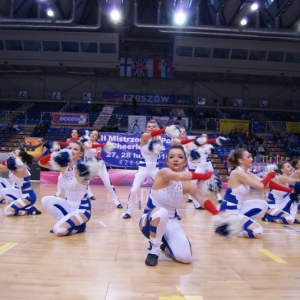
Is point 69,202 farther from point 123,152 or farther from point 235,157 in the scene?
point 123,152

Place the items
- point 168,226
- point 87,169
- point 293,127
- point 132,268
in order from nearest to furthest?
point 132,268 < point 168,226 < point 87,169 < point 293,127

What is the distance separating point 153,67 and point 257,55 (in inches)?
318

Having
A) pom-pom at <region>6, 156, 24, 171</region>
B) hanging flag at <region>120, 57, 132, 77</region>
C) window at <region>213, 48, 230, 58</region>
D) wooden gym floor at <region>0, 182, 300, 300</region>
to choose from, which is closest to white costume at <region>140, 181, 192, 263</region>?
wooden gym floor at <region>0, 182, 300, 300</region>

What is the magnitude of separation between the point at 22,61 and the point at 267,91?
19.7m

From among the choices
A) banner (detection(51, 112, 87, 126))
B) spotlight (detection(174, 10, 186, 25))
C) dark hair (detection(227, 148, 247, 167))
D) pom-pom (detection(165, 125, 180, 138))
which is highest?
spotlight (detection(174, 10, 186, 25))

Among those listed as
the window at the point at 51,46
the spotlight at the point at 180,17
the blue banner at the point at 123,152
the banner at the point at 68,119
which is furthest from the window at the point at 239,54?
the blue banner at the point at 123,152

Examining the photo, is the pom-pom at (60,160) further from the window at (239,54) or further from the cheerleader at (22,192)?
the window at (239,54)

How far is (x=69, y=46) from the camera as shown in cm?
2311

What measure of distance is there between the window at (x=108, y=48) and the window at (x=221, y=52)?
727cm

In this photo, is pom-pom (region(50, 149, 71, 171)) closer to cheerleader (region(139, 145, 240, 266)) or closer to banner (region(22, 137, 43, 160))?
cheerleader (region(139, 145, 240, 266))

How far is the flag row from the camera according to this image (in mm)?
26062

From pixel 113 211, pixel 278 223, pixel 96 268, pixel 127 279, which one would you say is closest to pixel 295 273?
pixel 127 279

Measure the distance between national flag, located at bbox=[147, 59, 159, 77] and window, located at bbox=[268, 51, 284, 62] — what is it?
8666mm

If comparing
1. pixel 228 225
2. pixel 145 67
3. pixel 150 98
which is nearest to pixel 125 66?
pixel 145 67
